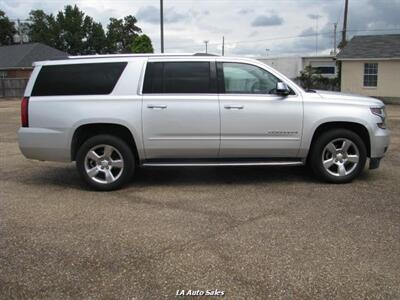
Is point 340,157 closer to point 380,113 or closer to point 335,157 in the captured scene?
point 335,157

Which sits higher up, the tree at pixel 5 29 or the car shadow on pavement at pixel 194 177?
the tree at pixel 5 29

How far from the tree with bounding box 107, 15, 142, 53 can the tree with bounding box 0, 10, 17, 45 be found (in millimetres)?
15951

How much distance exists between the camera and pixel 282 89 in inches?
248

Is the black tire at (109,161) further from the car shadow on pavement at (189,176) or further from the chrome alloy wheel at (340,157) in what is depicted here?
the chrome alloy wheel at (340,157)

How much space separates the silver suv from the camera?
249 inches

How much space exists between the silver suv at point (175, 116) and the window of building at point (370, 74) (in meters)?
21.8

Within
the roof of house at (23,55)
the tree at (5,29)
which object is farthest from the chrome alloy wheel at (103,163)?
the tree at (5,29)

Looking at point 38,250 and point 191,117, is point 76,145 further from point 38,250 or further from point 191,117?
point 38,250

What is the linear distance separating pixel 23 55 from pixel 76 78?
1689 inches

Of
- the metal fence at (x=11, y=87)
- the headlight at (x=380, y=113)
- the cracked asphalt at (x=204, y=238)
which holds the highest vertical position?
the metal fence at (x=11, y=87)

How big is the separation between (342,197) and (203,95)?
2.30 meters

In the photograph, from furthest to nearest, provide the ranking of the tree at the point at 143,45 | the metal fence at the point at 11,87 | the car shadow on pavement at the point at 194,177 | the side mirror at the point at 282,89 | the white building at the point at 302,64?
1. the tree at the point at 143,45
2. the white building at the point at 302,64
3. the metal fence at the point at 11,87
4. the car shadow on pavement at the point at 194,177
5. the side mirror at the point at 282,89

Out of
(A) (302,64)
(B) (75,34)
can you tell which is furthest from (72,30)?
(A) (302,64)

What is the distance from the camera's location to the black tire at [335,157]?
6.55 metres
